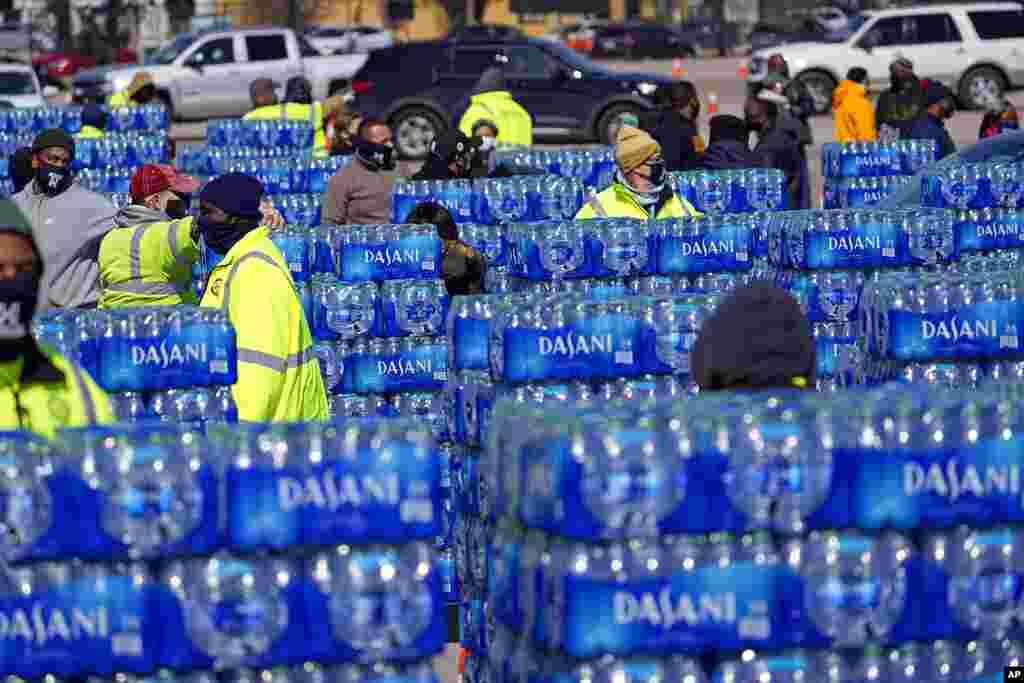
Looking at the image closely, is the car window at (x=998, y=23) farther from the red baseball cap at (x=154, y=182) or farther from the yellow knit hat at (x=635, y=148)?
the red baseball cap at (x=154, y=182)


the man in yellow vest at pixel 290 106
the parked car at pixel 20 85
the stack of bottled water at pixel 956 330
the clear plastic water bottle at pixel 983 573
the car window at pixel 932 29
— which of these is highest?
the car window at pixel 932 29

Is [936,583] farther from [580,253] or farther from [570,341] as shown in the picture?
[580,253]

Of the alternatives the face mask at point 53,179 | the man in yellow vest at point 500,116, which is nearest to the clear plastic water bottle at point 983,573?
the face mask at point 53,179

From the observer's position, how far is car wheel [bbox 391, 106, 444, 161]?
31703 mm

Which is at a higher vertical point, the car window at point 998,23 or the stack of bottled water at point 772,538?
the car window at point 998,23

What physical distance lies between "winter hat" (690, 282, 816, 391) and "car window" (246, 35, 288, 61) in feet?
108

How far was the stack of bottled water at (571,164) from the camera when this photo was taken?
16359mm

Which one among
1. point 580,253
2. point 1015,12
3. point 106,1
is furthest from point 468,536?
point 106,1

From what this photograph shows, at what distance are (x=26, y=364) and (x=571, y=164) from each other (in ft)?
35.0

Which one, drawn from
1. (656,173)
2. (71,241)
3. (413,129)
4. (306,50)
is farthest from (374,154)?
(306,50)

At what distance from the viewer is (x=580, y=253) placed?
1073 centimetres

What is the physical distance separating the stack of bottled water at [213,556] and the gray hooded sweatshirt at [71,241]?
5000 millimetres

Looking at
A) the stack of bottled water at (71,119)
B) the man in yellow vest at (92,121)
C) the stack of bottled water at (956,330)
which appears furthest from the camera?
the man in yellow vest at (92,121)

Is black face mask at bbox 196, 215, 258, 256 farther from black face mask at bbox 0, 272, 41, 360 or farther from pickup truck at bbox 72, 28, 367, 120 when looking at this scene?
pickup truck at bbox 72, 28, 367, 120
